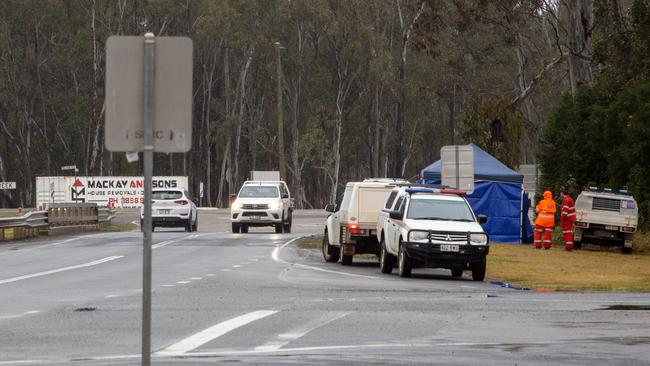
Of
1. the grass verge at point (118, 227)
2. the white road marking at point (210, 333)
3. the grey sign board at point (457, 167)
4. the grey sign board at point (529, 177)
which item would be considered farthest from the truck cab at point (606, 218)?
the white road marking at point (210, 333)

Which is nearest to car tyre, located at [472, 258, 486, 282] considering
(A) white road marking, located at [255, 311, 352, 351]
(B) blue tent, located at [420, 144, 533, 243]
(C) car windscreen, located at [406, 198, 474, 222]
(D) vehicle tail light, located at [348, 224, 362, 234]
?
(C) car windscreen, located at [406, 198, 474, 222]

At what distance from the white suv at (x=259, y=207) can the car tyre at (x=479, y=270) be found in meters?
→ 22.7

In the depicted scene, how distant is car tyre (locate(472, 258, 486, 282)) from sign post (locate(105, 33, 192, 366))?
18.8 metres

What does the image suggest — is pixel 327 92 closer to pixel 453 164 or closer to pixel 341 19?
pixel 341 19

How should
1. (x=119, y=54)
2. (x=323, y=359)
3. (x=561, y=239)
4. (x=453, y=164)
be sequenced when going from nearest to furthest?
1. (x=119, y=54)
2. (x=323, y=359)
3. (x=453, y=164)
4. (x=561, y=239)

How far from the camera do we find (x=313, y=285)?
973 inches

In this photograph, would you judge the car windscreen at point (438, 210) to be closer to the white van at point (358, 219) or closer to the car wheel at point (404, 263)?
the car wheel at point (404, 263)

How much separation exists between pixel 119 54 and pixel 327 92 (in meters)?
87.6

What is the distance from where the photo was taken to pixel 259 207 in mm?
50625

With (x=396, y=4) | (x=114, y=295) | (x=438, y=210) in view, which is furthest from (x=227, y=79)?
(x=114, y=295)

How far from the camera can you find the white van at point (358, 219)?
32188mm

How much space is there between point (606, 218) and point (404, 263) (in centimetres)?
1653

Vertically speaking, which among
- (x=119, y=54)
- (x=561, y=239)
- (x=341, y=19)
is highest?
(x=341, y=19)

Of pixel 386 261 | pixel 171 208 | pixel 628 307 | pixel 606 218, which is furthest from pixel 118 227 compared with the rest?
pixel 628 307
